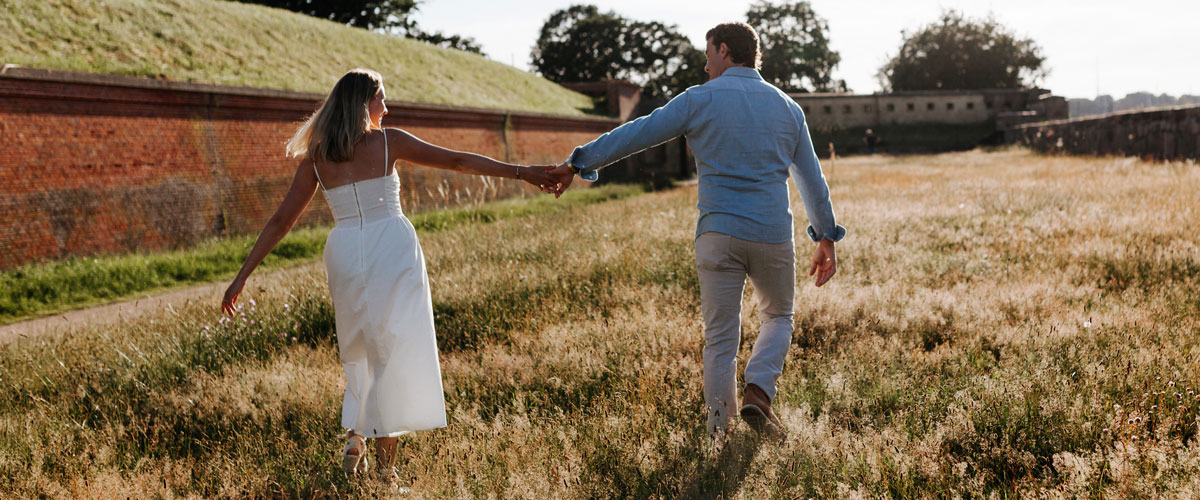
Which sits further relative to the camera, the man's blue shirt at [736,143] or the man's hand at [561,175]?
the man's hand at [561,175]

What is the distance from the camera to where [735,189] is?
11.5ft

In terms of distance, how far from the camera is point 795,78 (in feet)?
211

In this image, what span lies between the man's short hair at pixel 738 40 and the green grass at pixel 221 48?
11284 mm

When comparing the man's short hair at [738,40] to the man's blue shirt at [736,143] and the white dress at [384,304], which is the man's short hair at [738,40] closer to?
the man's blue shirt at [736,143]

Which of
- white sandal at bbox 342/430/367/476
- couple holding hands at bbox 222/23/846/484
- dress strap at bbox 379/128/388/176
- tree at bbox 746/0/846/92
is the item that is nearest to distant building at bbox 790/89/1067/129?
tree at bbox 746/0/846/92

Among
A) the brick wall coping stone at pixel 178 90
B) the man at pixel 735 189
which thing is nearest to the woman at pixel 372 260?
the man at pixel 735 189

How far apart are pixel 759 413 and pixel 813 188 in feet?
3.94

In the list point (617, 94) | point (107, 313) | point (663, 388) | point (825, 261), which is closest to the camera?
point (825, 261)

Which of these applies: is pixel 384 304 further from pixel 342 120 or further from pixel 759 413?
pixel 759 413

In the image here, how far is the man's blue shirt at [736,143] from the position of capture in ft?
11.4

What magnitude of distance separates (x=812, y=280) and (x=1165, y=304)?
8.64 ft

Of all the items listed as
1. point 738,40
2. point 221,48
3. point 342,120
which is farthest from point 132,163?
point 738,40

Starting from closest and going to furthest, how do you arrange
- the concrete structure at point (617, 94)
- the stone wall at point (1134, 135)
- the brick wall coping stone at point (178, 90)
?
the brick wall coping stone at point (178, 90) < the stone wall at point (1134, 135) < the concrete structure at point (617, 94)

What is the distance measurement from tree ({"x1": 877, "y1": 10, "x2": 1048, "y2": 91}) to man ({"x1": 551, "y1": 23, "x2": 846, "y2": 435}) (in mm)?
65234
